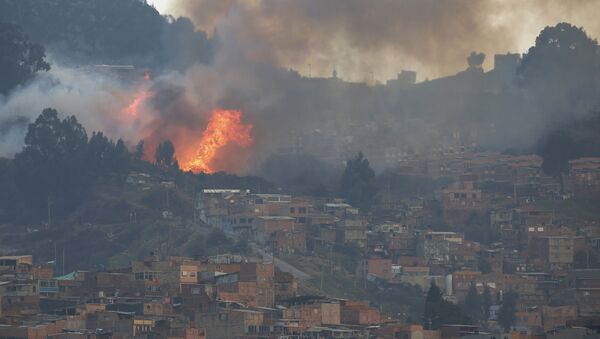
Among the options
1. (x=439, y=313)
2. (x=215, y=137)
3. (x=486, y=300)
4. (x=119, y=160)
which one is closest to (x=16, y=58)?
(x=215, y=137)

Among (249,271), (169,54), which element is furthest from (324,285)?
(169,54)

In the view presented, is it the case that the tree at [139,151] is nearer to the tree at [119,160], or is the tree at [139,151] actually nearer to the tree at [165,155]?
the tree at [165,155]

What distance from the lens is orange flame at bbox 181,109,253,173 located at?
7215 inches

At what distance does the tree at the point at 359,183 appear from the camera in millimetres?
181000

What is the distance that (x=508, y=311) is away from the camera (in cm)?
15650

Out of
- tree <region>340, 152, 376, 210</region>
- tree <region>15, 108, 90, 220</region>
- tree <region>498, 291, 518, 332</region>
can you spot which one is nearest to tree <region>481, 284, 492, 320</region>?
tree <region>498, 291, 518, 332</region>

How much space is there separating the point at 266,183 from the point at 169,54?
19.8m

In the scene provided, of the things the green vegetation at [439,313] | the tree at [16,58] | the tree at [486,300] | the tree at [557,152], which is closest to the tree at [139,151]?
the tree at [16,58]

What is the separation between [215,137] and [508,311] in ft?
103

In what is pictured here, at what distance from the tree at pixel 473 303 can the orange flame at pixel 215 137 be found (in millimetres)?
26338

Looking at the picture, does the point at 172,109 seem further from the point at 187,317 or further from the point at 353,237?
→ the point at 187,317

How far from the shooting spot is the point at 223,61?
188875 millimetres

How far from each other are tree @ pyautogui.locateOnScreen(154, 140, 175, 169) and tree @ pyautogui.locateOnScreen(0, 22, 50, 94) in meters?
12.2

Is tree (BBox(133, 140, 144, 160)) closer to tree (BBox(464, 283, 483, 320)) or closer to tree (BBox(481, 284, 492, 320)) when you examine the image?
tree (BBox(464, 283, 483, 320))
